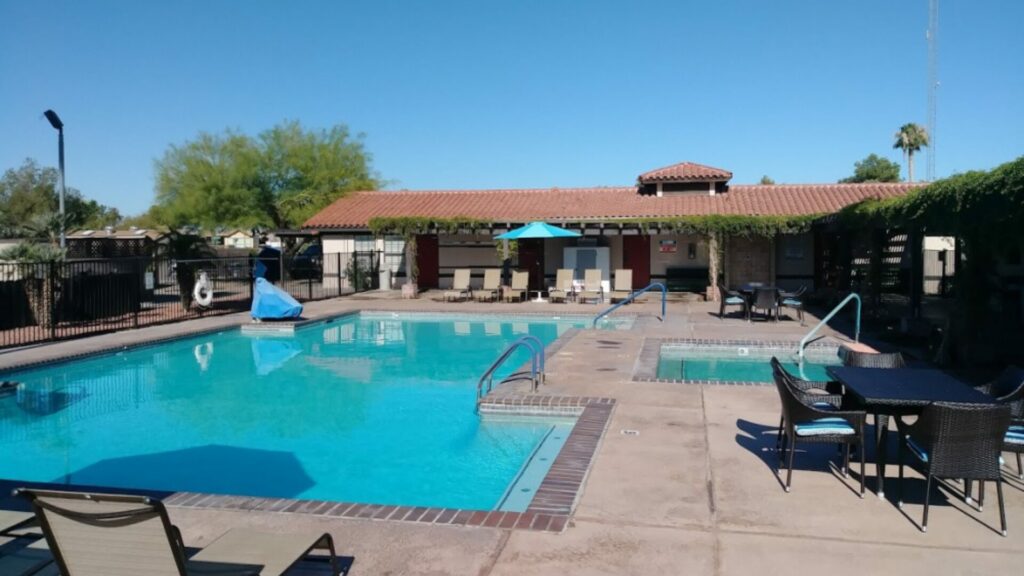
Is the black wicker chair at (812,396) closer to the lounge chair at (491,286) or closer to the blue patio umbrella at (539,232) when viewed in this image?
the blue patio umbrella at (539,232)

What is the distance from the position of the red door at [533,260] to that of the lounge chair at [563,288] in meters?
2.67

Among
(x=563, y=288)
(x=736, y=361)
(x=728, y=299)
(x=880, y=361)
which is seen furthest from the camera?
(x=563, y=288)

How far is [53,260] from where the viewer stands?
1431 centimetres

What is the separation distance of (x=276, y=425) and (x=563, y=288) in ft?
44.7

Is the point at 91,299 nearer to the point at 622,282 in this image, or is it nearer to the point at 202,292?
the point at 202,292

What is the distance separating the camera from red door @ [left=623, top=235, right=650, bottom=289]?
2392 cm

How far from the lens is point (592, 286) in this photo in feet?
71.1

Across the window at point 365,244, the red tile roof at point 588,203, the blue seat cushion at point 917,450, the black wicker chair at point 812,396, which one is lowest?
the blue seat cushion at point 917,450

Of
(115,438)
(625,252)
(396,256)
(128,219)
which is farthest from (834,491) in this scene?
(128,219)

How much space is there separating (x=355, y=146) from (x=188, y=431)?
32.3 m

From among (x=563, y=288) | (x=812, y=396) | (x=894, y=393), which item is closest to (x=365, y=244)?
(x=563, y=288)

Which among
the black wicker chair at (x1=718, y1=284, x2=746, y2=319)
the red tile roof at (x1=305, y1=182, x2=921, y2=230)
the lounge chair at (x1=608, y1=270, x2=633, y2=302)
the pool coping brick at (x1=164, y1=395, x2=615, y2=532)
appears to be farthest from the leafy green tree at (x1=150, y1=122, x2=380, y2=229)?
the pool coping brick at (x1=164, y1=395, x2=615, y2=532)

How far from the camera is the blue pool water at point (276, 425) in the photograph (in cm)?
666

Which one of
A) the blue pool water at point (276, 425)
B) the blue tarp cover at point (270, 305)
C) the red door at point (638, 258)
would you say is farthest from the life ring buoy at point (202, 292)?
the red door at point (638, 258)
